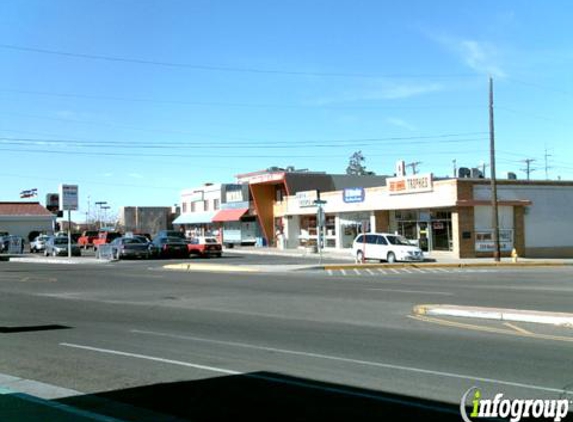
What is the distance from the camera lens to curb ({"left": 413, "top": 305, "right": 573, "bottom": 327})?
12.2m

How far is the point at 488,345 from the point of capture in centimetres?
1002

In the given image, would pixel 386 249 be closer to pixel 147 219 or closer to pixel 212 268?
pixel 212 268

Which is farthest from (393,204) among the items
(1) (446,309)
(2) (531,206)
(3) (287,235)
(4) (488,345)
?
(4) (488,345)

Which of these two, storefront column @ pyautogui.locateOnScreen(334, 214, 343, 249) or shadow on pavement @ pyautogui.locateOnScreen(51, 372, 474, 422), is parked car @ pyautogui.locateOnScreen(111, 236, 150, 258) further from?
shadow on pavement @ pyautogui.locateOnScreen(51, 372, 474, 422)

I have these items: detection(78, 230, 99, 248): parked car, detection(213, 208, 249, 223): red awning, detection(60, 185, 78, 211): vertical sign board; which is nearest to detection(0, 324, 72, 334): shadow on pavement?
detection(60, 185, 78, 211): vertical sign board

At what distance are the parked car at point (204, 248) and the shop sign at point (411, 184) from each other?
13.1 m

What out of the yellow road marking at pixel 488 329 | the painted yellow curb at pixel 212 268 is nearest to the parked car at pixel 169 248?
the painted yellow curb at pixel 212 268

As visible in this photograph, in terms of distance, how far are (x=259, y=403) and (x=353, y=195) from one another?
42.9m

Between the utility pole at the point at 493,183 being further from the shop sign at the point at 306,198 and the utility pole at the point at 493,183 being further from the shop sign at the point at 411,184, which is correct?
the shop sign at the point at 306,198

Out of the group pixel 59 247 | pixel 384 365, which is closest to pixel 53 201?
pixel 59 247

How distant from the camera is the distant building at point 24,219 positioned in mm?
93375

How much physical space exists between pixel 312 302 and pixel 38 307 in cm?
692

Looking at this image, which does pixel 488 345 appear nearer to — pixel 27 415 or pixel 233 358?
pixel 233 358

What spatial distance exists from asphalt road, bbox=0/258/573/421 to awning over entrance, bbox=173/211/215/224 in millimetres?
51735
